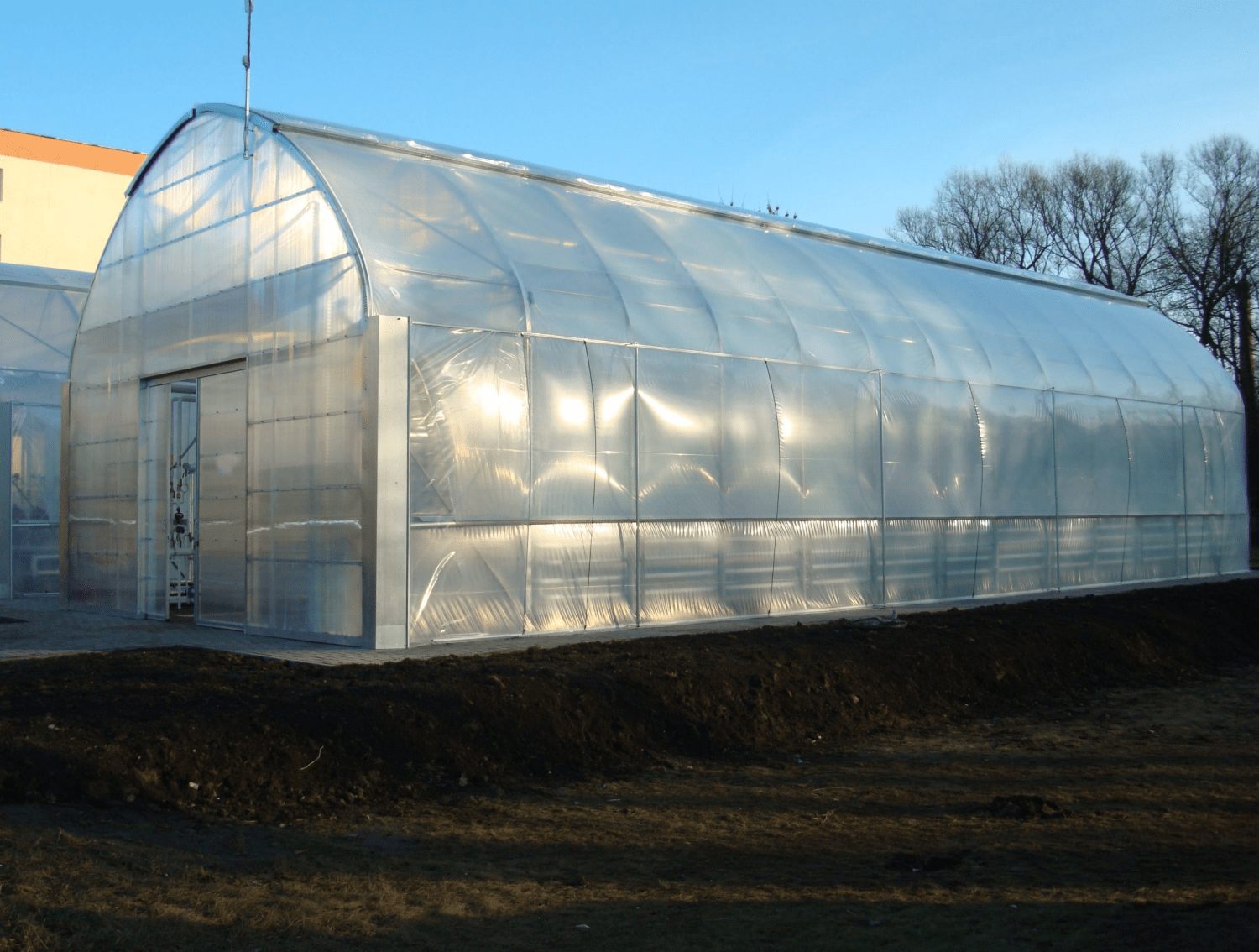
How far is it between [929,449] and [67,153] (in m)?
45.0

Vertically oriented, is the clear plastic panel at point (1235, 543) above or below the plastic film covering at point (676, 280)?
below

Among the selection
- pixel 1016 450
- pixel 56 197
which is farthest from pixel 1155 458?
pixel 56 197

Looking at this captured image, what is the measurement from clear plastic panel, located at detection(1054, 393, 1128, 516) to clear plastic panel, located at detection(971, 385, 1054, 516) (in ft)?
1.19

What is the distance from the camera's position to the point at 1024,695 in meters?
12.7

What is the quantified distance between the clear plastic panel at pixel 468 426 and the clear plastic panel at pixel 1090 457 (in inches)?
467

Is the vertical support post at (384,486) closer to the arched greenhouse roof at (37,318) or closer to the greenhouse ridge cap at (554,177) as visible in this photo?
the greenhouse ridge cap at (554,177)

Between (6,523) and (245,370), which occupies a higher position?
(245,370)

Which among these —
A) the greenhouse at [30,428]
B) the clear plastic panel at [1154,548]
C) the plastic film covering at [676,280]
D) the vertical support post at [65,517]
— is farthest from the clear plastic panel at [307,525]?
the clear plastic panel at [1154,548]

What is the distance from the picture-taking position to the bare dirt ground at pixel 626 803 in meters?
5.57

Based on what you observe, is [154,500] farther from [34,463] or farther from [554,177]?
[554,177]

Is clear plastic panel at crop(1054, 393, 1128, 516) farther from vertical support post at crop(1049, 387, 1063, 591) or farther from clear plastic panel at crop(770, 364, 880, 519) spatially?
clear plastic panel at crop(770, 364, 880, 519)

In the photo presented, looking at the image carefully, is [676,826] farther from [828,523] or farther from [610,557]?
[828,523]

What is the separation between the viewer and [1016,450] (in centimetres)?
2112

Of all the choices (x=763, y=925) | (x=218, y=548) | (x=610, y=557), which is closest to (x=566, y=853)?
(x=763, y=925)
